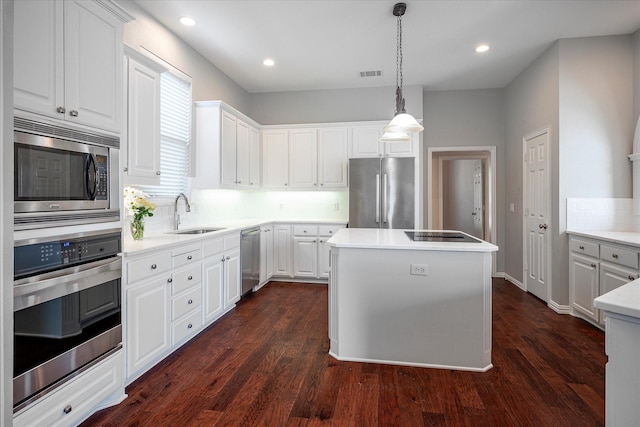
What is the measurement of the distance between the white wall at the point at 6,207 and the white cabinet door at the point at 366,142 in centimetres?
416

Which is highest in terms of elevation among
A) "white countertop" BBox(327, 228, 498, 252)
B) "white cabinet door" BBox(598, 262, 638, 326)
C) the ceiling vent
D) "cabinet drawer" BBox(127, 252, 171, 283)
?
the ceiling vent

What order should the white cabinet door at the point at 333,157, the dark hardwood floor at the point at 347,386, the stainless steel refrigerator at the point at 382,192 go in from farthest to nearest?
1. the white cabinet door at the point at 333,157
2. the stainless steel refrigerator at the point at 382,192
3. the dark hardwood floor at the point at 347,386

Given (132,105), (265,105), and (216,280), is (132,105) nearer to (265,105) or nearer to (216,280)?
(216,280)

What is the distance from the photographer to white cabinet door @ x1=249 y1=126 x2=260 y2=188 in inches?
193

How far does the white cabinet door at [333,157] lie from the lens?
506cm

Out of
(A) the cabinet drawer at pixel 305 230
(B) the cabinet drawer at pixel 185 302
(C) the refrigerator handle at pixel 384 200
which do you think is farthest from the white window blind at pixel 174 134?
(C) the refrigerator handle at pixel 384 200

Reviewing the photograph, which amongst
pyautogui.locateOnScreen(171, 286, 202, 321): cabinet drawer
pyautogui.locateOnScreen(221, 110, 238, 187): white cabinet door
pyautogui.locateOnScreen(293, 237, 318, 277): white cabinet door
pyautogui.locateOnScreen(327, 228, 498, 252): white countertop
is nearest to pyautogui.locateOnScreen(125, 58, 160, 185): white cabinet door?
pyautogui.locateOnScreen(171, 286, 202, 321): cabinet drawer

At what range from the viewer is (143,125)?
268cm

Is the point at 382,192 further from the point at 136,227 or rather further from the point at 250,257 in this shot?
the point at 136,227

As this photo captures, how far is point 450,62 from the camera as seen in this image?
4.33 m

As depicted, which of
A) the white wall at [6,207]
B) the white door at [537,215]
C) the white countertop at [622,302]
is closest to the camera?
the white countertop at [622,302]

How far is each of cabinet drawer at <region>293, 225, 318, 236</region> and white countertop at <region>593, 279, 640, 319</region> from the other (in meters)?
3.90

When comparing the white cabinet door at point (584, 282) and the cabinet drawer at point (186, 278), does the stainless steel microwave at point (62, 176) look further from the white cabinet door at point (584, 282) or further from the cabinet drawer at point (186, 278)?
the white cabinet door at point (584, 282)

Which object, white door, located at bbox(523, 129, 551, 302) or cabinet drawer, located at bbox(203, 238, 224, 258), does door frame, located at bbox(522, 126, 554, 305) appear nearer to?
white door, located at bbox(523, 129, 551, 302)
